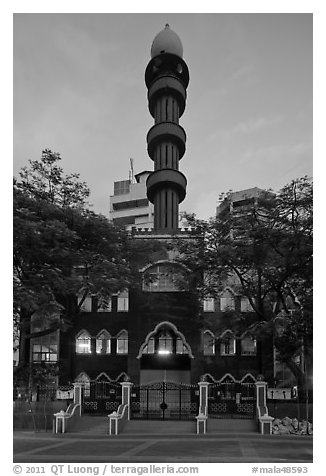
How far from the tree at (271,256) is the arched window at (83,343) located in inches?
291

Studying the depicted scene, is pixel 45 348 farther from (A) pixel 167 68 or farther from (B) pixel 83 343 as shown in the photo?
(A) pixel 167 68

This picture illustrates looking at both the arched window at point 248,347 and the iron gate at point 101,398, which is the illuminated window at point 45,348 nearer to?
the iron gate at point 101,398

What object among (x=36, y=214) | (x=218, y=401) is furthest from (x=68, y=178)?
(x=218, y=401)

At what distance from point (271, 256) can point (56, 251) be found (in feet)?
25.7

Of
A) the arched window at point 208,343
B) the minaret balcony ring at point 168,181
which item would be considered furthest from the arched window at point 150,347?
the minaret balcony ring at point 168,181

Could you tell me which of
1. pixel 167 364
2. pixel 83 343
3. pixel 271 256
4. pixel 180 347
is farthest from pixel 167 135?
pixel 271 256

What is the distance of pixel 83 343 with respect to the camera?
2789cm

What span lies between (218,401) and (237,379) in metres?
1.83

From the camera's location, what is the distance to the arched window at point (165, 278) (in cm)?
2503

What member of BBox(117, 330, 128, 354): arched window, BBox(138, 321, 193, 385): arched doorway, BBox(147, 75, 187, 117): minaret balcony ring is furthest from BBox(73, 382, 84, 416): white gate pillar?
BBox(147, 75, 187, 117): minaret balcony ring

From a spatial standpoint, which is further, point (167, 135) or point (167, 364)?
point (167, 135)

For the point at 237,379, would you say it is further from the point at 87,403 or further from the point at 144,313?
the point at 87,403
